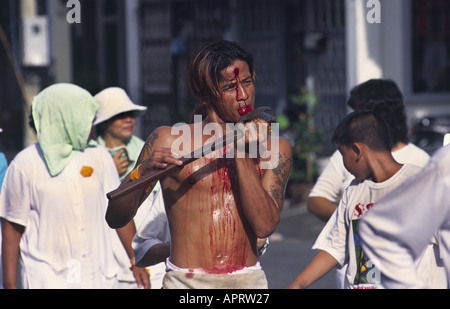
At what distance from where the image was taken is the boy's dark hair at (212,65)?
3.43 metres

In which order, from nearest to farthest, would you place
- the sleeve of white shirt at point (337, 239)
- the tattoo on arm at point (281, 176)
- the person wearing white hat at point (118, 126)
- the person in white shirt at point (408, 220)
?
the person in white shirt at point (408, 220) → the tattoo on arm at point (281, 176) → the sleeve of white shirt at point (337, 239) → the person wearing white hat at point (118, 126)

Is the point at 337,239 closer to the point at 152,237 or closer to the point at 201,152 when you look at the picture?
the point at 152,237

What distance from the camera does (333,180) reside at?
493 centimetres

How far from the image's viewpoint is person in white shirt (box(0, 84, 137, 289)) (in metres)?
4.67

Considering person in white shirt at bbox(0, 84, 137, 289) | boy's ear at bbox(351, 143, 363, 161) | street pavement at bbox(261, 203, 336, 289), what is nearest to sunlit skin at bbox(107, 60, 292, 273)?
boy's ear at bbox(351, 143, 363, 161)

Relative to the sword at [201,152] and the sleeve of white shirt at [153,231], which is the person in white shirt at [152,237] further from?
the sword at [201,152]

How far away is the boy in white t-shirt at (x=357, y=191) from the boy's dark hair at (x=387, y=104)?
672 millimetres

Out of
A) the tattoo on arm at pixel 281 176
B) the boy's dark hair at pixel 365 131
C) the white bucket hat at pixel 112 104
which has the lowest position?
the tattoo on arm at pixel 281 176

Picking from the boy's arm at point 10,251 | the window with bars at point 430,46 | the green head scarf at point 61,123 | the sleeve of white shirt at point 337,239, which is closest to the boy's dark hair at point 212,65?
the sleeve of white shirt at point 337,239

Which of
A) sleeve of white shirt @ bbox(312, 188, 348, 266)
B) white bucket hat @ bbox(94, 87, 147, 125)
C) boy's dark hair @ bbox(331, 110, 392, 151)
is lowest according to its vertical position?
sleeve of white shirt @ bbox(312, 188, 348, 266)

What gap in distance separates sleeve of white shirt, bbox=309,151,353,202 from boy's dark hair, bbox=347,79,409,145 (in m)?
0.34

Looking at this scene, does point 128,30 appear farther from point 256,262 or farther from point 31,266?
point 256,262

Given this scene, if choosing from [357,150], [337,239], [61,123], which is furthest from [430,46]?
[337,239]

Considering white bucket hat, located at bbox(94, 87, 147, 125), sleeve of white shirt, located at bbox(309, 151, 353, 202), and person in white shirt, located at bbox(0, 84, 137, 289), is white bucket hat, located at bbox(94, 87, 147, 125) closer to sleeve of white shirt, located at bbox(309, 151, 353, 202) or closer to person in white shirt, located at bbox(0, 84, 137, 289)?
person in white shirt, located at bbox(0, 84, 137, 289)
